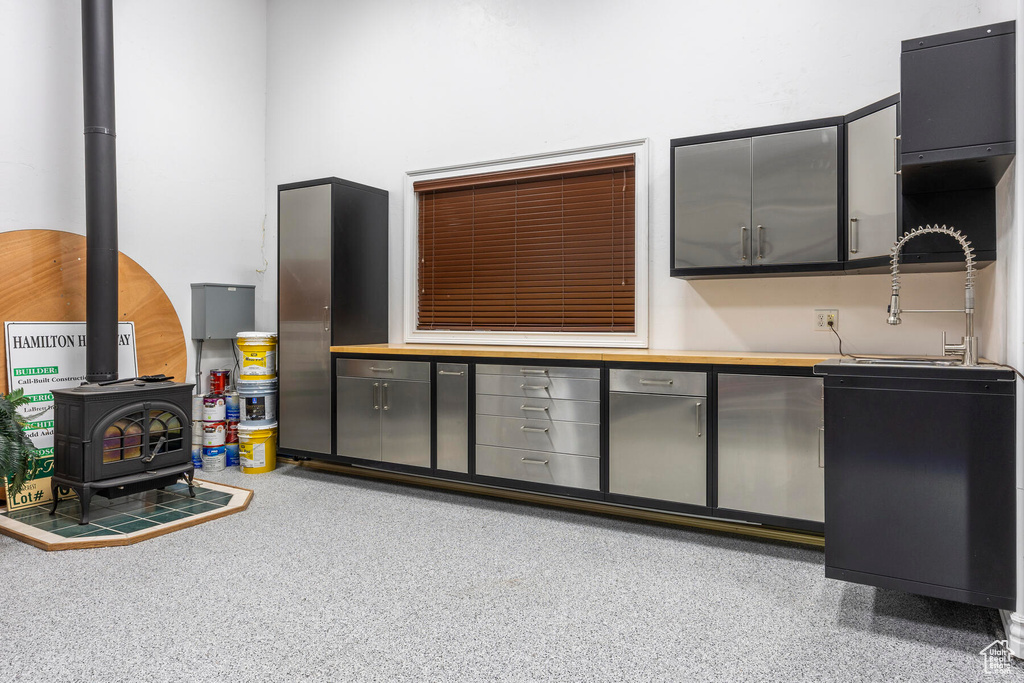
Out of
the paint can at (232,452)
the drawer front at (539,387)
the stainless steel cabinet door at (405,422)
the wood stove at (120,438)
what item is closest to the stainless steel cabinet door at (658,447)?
the drawer front at (539,387)

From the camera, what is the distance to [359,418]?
3.95 meters

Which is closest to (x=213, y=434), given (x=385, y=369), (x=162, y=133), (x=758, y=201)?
(x=385, y=369)

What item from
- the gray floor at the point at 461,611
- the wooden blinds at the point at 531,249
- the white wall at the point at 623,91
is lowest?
the gray floor at the point at 461,611

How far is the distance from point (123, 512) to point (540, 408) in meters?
2.33

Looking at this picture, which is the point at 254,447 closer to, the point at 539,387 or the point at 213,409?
the point at 213,409

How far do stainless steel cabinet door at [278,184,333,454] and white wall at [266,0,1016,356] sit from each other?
1.87 ft

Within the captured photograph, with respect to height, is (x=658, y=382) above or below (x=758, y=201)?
below

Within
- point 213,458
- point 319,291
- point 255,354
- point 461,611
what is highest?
point 319,291

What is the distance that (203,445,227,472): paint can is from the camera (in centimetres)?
430

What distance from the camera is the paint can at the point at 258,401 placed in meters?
4.32

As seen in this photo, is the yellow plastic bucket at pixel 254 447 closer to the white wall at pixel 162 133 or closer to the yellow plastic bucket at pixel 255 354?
the yellow plastic bucket at pixel 255 354

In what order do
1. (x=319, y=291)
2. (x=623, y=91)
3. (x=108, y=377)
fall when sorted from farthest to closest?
(x=319, y=291) < (x=623, y=91) < (x=108, y=377)

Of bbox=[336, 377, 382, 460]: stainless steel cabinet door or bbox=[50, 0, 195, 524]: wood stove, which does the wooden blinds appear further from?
bbox=[50, 0, 195, 524]: wood stove

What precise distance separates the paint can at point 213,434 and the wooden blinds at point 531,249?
5.43 feet
